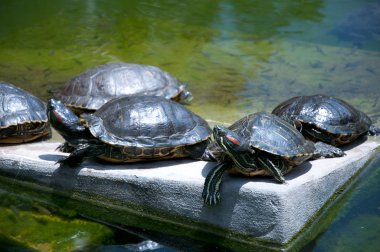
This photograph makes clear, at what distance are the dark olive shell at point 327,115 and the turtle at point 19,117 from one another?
3115 mm

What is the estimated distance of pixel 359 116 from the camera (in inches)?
279

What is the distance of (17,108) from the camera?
7.00 metres

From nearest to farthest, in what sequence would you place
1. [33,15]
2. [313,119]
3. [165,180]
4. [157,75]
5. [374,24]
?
[165,180], [313,119], [157,75], [374,24], [33,15]

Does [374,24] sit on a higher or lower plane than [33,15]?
higher

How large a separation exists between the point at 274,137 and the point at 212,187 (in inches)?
31.7

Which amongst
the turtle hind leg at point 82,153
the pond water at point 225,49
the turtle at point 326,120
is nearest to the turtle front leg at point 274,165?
the pond water at point 225,49

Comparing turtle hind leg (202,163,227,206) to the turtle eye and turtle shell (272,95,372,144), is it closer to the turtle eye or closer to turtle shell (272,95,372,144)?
the turtle eye

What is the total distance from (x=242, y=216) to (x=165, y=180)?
891 millimetres

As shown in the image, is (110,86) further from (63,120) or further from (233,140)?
(233,140)

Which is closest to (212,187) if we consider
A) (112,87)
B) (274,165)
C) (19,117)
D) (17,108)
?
(274,165)

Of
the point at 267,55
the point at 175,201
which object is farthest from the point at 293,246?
the point at 267,55

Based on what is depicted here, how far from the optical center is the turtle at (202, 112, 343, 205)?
5.30 meters

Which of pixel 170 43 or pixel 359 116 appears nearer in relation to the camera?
pixel 359 116

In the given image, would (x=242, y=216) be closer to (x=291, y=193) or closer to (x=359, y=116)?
(x=291, y=193)
